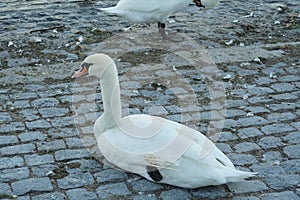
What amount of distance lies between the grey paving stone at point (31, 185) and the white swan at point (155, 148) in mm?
436

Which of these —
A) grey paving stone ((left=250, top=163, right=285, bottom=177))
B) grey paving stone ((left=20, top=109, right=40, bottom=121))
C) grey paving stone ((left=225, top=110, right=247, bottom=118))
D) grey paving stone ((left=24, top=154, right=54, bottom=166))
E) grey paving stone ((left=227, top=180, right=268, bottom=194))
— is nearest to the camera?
grey paving stone ((left=227, top=180, right=268, bottom=194))

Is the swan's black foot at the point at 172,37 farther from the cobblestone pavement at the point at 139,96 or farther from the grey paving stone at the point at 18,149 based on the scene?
the grey paving stone at the point at 18,149

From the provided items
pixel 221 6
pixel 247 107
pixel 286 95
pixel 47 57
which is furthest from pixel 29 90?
pixel 221 6

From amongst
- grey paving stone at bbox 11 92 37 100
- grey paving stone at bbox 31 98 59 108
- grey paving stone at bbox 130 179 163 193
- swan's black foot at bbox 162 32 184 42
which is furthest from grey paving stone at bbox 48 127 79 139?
swan's black foot at bbox 162 32 184 42

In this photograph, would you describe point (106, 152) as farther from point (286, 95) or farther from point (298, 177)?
point (286, 95)

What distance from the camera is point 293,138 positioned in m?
4.69

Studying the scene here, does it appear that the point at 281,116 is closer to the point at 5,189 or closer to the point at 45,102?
the point at 45,102

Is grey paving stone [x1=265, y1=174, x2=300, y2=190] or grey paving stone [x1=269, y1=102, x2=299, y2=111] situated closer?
grey paving stone [x1=265, y1=174, x2=300, y2=190]

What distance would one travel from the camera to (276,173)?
164 inches

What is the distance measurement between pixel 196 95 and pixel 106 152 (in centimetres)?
164

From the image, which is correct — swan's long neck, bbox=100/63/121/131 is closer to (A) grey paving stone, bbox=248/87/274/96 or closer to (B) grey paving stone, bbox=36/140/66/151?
(B) grey paving stone, bbox=36/140/66/151

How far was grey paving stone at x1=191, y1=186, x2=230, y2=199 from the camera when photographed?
3879 mm

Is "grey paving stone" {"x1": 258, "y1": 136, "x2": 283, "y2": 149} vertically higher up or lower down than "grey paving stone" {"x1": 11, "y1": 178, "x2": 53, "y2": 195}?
lower down

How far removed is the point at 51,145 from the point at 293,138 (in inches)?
71.4
